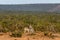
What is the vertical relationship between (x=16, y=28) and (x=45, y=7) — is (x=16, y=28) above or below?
below

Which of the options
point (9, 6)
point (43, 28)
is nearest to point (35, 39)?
point (43, 28)

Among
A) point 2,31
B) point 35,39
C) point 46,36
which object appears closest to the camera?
point 35,39

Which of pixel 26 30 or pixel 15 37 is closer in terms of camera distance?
pixel 15 37

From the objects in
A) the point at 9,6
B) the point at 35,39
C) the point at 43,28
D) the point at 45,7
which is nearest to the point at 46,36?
the point at 35,39

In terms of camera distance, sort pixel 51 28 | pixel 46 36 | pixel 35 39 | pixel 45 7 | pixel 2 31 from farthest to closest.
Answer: pixel 45 7 < pixel 51 28 < pixel 2 31 < pixel 46 36 < pixel 35 39

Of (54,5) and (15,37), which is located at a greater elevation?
(54,5)

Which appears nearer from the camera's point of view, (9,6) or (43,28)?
(43,28)

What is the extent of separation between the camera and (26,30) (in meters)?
19.6

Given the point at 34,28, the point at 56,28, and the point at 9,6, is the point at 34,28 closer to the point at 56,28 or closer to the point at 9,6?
the point at 56,28

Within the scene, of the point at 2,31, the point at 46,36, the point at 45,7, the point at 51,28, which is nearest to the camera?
the point at 46,36

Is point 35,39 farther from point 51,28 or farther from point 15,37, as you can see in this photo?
point 51,28

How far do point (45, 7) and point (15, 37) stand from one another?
91.7m

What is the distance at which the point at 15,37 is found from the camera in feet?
55.3

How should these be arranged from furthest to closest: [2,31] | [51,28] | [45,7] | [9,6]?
[9,6], [45,7], [51,28], [2,31]
